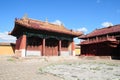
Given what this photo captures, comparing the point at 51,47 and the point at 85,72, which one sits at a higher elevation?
the point at 51,47

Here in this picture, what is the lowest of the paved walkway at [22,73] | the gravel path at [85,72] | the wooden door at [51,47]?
the gravel path at [85,72]

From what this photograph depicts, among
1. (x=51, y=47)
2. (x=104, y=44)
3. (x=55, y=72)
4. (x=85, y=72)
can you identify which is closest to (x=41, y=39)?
(x=51, y=47)

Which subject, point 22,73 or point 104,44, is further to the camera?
point 104,44

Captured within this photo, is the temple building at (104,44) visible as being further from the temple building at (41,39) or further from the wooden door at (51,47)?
the wooden door at (51,47)

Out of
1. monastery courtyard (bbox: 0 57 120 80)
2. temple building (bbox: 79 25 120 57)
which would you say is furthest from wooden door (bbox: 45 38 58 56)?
temple building (bbox: 79 25 120 57)

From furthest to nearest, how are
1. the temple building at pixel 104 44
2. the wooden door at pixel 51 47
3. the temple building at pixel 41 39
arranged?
the wooden door at pixel 51 47, the temple building at pixel 104 44, the temple building at pixel 41 39

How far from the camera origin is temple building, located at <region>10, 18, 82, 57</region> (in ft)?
71.6

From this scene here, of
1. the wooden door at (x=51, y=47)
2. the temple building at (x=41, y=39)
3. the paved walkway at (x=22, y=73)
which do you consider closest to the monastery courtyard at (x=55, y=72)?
the paved walkway at (x=22, y=73)

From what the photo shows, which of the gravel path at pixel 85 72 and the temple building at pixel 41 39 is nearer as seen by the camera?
the gravel path at pixel 85 72

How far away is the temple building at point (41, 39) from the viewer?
2183 centimetres

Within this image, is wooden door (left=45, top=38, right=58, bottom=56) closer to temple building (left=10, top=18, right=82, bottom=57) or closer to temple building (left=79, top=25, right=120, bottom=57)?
temple building (left=10, top=18, right=82, bottom=57)

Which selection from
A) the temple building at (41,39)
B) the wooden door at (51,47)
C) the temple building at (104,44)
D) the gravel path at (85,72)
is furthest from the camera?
the wooden door at (51,47)

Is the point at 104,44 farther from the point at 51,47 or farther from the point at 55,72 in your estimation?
the point at 55,72

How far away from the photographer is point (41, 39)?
24.3 meters
